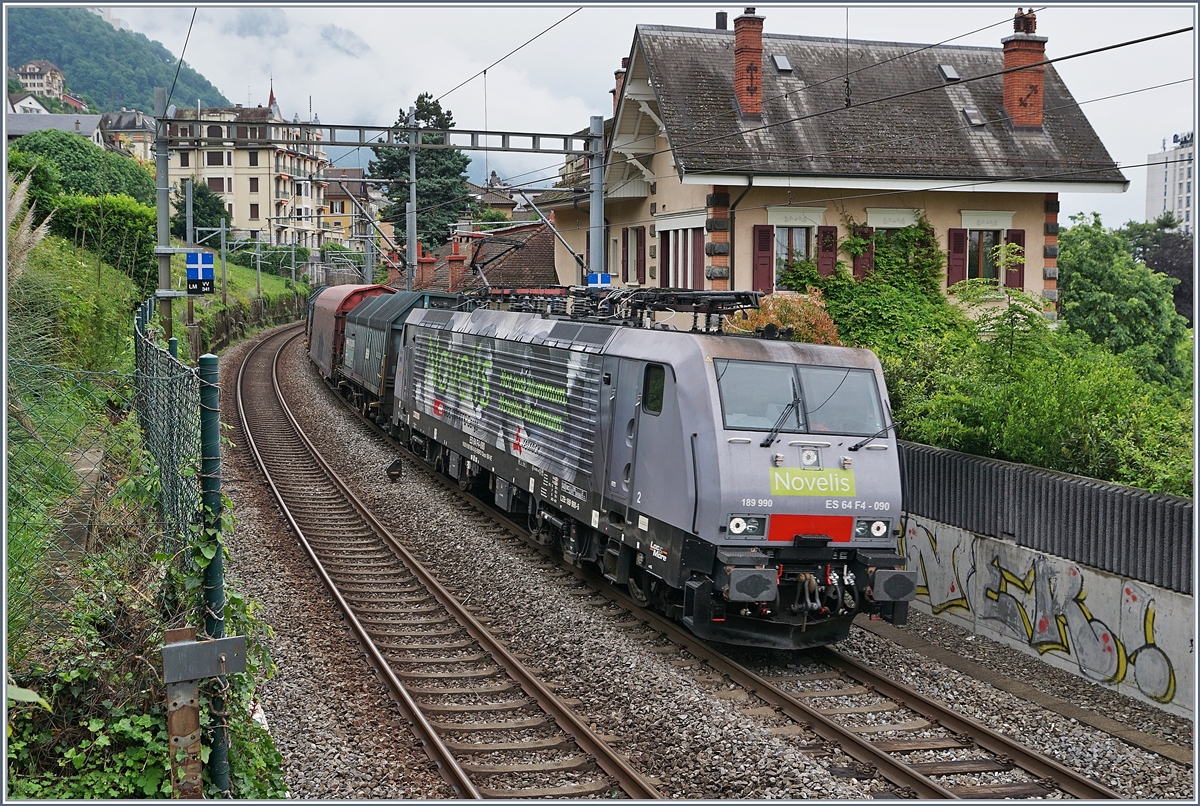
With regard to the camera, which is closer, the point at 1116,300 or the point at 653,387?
the point at 653,387

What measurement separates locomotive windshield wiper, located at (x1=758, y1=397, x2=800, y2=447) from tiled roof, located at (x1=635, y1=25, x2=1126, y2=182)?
12.0m

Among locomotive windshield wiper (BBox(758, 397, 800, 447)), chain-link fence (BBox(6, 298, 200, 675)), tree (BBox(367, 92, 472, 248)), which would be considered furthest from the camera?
tree (BBox(367, 92, 472, 248))

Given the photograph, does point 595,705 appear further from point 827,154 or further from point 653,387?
point 827,154

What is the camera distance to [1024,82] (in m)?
25.2

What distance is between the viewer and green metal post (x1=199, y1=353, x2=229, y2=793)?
20.9 feet

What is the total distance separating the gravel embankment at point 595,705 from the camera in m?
7.91

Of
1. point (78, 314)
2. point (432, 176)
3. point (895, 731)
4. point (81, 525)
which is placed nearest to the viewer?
point (81, 525)

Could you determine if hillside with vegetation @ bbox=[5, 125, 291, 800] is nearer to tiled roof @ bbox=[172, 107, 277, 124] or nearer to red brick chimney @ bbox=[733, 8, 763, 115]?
red brick chimney @ bbox=[733, 8, 763, 115]

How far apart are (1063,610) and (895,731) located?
2946 millimetres

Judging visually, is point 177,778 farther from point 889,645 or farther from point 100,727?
point 889,645

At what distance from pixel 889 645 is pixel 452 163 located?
52899 mm

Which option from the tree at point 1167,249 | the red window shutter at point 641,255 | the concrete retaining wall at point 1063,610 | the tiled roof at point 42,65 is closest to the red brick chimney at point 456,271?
the red window shutter at point 641,255

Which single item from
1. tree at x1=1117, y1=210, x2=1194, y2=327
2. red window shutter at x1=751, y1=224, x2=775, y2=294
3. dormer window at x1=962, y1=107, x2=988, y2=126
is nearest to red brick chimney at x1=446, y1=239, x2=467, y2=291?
red window shutter at x1=751, y1=224, x2=775, y2=294

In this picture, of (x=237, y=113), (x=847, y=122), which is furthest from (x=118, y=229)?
(x=237, y=113)
